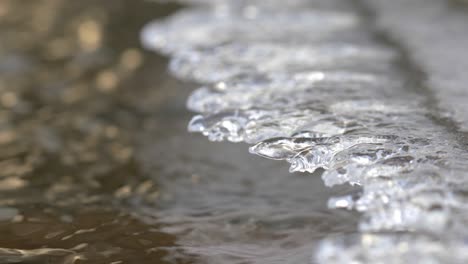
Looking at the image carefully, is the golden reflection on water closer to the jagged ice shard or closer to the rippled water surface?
the rippled water surface

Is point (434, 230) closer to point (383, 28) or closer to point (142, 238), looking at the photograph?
point (142, 238)

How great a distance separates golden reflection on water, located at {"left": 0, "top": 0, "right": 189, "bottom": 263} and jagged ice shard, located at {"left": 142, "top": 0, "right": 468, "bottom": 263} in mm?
117

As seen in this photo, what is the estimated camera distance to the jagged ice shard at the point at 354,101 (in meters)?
0.75

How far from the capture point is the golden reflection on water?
0.83m

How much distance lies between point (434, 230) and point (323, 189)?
250mm

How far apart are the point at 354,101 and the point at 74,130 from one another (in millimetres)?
479

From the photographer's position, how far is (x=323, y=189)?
961 millimetres

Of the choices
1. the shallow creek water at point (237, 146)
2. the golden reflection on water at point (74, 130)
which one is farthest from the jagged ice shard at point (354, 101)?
the golden reflection on water at point (74, 130)

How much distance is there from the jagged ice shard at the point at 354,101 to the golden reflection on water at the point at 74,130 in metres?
0.12

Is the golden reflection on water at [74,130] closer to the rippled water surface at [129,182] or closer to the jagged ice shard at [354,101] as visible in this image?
the rippled water surface at [129,182]

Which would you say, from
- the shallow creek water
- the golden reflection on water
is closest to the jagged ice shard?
the shallow creek water

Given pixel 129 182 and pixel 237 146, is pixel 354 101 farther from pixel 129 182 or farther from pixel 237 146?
pixel 129 182

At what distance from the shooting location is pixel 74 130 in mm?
1274

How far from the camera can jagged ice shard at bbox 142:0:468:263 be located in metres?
0.75
